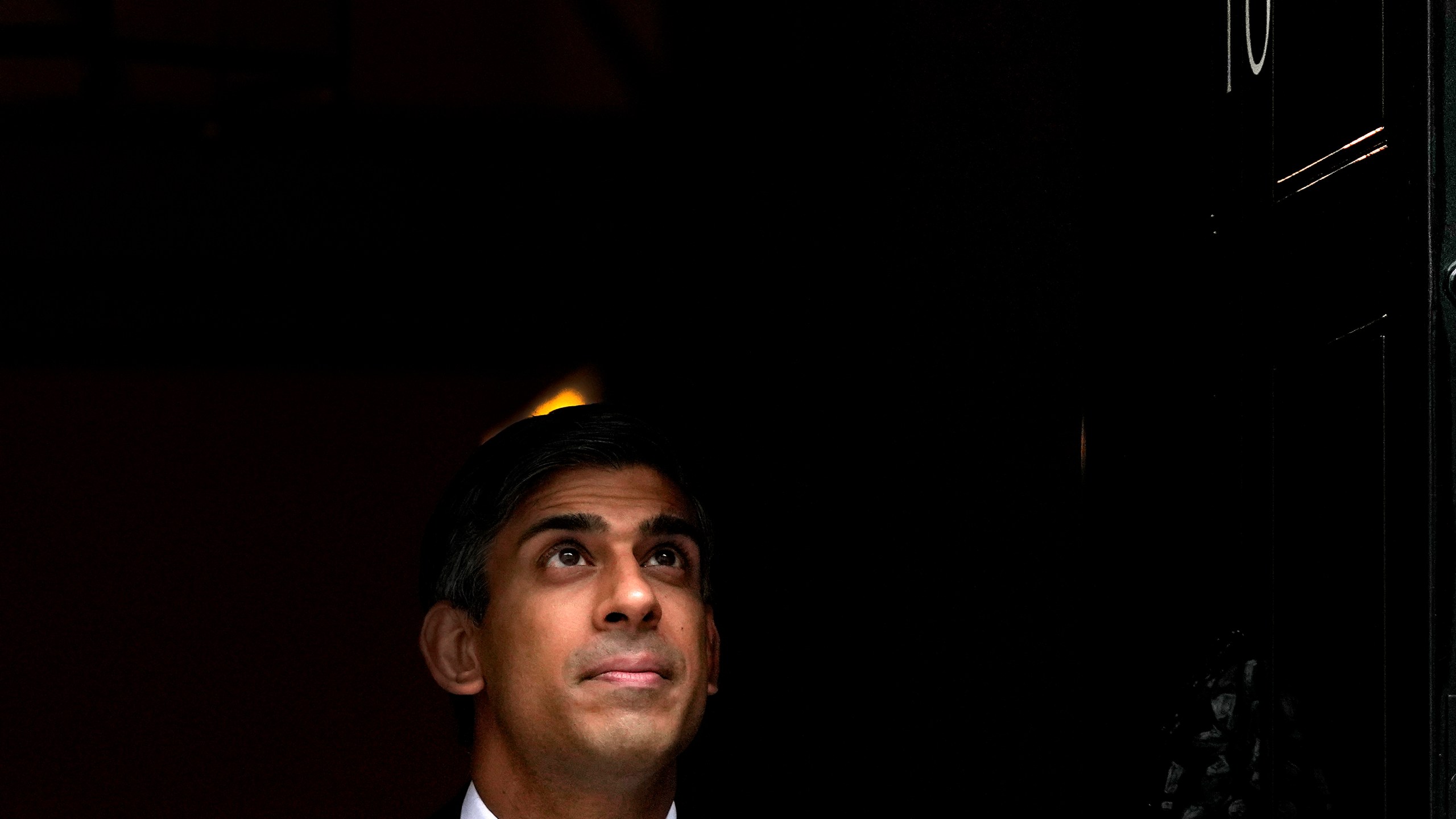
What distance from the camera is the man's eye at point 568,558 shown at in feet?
8.31

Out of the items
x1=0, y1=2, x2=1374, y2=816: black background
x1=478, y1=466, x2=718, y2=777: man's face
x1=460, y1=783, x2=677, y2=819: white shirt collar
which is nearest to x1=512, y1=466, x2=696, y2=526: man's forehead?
x1=478, y1=466, x2=718, y2=777: man's face

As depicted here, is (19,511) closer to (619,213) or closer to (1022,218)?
(619,213)

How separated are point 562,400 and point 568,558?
94.9 inches

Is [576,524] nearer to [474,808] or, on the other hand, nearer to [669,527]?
[669,527]

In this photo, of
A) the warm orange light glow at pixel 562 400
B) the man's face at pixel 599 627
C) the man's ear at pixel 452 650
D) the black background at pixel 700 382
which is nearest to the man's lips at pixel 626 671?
the man's face at pixel 599 627

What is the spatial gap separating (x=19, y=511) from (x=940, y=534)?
296 cm

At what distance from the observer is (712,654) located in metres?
2.65

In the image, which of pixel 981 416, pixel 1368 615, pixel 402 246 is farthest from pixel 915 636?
pixel 402 246

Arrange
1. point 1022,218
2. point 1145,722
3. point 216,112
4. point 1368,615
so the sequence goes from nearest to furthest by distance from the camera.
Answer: point 1368,615
point 1145,722
point 1022,218
point 216,112

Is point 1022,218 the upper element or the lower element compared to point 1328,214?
upper

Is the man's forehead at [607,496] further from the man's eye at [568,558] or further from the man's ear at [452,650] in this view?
the man's ear at [452,650]

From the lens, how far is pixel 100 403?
5188mm

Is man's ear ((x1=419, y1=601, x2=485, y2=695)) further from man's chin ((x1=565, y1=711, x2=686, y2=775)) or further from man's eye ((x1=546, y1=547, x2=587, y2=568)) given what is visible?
man's chin ((x1=565, y1=711, x2=686, y2=775))

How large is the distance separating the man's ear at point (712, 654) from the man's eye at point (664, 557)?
9 cm
